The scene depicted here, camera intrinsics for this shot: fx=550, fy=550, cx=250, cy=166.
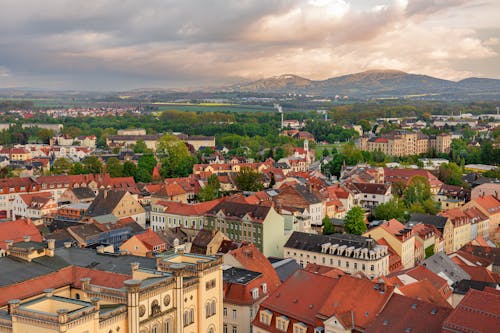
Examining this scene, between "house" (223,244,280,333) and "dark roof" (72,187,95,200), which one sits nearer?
"house" (223,244,280,333)

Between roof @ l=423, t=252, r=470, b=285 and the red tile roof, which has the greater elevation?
the red tile roof

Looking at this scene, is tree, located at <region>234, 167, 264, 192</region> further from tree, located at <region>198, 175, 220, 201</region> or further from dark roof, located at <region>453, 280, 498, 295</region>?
dark roof, located at <region>453, 280, 498, 295</region>

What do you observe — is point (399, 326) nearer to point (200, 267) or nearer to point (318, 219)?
point (200, 267)

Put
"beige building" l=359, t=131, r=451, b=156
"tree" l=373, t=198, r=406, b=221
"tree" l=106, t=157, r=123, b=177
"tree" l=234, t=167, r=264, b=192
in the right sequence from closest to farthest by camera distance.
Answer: "tree" l=373, t=198, r=406, b=221, "tree" l=234, t=167, r=264, b=192, "tree" l=106, t=157, r=123, b=177, "beige building" l=359, t=131, r=451, b=156

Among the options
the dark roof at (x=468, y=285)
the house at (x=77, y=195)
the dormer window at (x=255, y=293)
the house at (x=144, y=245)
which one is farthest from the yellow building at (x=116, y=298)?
the house at (x=77, y=195)

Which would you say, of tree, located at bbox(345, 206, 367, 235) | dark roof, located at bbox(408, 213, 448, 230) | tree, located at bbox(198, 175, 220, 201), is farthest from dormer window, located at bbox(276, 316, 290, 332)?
tree, located at bbox(198, 175, 220, 201)

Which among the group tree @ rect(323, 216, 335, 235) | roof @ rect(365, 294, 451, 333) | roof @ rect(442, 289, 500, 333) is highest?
roof @ rect(442, 289, 500, 333)

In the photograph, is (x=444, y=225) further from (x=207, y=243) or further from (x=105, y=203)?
(x=105, y=203)

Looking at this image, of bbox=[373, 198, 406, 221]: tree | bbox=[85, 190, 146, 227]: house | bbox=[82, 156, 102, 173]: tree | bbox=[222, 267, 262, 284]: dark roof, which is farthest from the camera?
bbox=[82, 156, 102, 173]: tree
